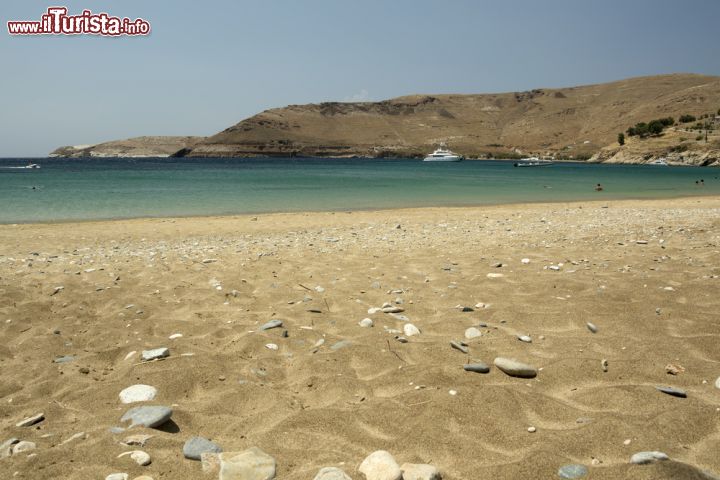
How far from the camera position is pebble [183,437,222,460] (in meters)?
2.91

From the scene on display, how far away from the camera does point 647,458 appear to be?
2670 millimetres

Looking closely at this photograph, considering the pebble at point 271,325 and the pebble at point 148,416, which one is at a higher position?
the pebble at point 271,325

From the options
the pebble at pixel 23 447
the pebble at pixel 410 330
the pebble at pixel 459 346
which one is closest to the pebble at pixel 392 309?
the pebble at pixel 410 330

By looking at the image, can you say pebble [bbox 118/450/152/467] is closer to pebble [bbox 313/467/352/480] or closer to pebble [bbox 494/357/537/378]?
pebble [bbox 313/467/352/480]

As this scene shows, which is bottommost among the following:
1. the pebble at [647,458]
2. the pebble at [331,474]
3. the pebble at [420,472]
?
the pebble at [420,472]

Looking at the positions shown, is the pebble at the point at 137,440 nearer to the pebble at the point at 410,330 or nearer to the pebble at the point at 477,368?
the pebble at the point at 477,368

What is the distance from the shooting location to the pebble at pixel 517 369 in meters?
3.98

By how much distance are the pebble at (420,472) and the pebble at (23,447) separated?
250 cm

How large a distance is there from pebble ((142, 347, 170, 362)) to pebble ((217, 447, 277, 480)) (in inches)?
77.6

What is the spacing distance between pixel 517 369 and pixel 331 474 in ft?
6.92

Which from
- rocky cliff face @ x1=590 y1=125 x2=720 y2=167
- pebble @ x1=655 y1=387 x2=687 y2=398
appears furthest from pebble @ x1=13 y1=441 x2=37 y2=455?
rocky cliff face @ x1=590 y1=125 x2=720 y2=167

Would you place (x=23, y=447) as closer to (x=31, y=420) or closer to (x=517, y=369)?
(x=31, y=420)

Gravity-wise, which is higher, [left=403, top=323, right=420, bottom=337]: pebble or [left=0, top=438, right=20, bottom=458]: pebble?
[left=403, top=323, right=420, bottom=337]: pebble

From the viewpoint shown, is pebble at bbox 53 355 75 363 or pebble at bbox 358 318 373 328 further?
pebble at bbox 358 318 373 328
